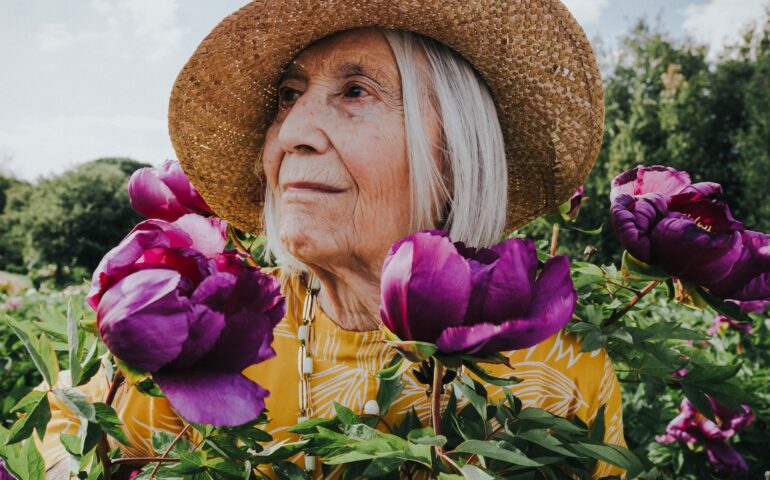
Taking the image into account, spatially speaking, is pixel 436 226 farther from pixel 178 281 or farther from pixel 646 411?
pixel 646 411

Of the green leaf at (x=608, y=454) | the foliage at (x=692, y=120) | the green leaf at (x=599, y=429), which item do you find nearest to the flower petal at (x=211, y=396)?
the green leaf at (x=608, y=454)

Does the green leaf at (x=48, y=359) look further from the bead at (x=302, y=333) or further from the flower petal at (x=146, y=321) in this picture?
the bead at (x=302, y=333)

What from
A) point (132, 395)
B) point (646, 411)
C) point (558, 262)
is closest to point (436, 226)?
point (558, 262)

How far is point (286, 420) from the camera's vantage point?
1273 mm

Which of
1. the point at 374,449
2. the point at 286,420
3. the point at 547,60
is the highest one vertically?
the point at 547,60

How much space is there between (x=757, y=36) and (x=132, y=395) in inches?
989

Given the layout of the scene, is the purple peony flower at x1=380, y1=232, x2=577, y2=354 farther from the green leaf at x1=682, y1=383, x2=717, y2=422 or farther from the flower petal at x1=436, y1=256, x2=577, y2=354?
the green leaf at x1=682, y1=383, x2=717, y2=422

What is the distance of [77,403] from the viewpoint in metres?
0.64

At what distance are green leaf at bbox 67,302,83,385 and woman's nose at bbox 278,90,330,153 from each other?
0.61 m

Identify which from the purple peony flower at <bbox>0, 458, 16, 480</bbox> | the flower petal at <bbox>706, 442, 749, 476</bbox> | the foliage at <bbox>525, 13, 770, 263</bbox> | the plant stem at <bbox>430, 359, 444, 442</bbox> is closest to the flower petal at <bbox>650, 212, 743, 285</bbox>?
the plant stem at <bbox>430, 359, 444, 442</bbox>

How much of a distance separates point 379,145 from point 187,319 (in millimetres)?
674

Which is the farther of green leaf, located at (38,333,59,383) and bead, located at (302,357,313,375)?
bead, located at (302,357,313,375)

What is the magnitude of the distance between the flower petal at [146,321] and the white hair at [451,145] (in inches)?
27.3

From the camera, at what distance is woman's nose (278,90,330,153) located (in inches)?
47.5
